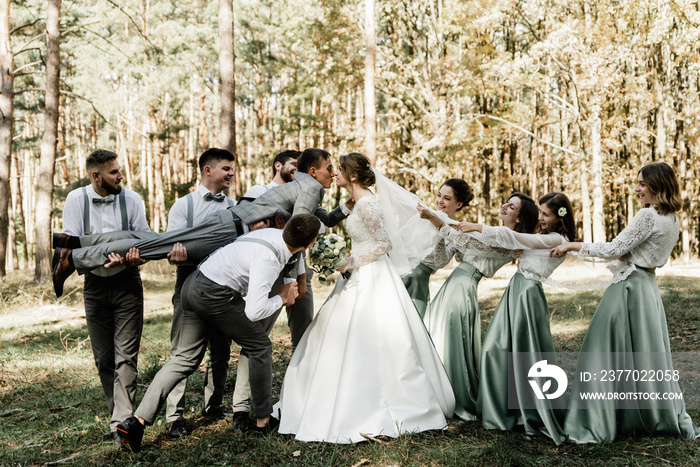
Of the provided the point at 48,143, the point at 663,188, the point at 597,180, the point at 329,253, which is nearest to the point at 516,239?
the point at 663,188

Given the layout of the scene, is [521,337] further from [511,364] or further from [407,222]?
[407,222]

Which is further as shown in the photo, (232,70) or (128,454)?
(232,70)

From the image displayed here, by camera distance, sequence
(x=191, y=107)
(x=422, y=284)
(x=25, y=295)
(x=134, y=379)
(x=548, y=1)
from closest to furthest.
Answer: (x=134, y=379) → (x=422, y=284) → (x=25, y=295) → (x=548, y=1) → (x=191, y=107)

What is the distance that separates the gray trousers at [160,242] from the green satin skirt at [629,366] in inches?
124

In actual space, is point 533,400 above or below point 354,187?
below

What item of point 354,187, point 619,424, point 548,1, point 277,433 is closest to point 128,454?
point 277,433

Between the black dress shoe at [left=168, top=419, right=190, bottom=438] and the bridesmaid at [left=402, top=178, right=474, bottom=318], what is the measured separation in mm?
2429

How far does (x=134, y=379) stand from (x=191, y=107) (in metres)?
27.0

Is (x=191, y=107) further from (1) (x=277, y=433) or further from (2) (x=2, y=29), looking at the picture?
(1) (x=277, y=433)

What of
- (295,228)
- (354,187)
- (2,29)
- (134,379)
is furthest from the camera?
(2,29)

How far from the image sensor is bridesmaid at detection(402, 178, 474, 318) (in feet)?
17.9

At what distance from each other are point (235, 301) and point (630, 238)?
3212 mm

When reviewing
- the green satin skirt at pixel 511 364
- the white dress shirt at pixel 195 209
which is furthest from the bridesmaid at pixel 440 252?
the white dress shirt at pixel 195 209

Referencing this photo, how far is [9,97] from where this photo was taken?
14.4 metres
